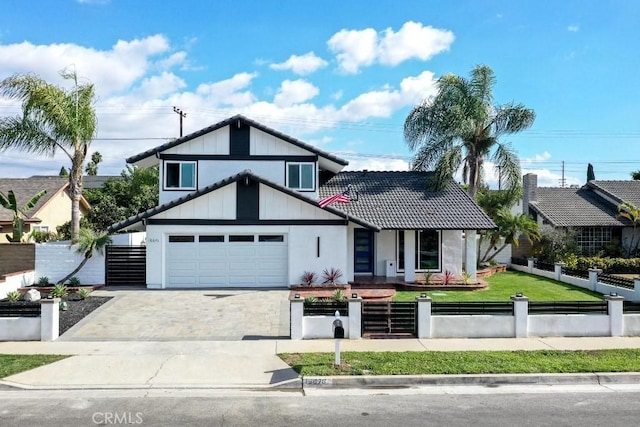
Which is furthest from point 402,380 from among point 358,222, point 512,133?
point 512,133

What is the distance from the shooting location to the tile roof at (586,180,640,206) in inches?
1300

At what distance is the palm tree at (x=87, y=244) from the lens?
19.4 metres

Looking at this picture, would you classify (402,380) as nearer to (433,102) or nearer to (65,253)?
(65,253)

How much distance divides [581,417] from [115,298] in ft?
47.9

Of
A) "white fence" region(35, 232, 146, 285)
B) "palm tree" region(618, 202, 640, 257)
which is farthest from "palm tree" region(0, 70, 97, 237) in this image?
"palm tree" region(618, 202, 640, 257)

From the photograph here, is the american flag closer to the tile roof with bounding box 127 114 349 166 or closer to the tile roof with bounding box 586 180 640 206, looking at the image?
the tile roof with bounding box 127 114 349 166

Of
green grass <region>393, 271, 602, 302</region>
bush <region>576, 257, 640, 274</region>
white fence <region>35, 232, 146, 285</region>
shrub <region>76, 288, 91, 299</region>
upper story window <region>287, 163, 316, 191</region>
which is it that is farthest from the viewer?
bush <region>576, 257, 640, 274</region>

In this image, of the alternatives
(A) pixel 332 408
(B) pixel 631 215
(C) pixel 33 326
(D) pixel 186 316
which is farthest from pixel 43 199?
(B) pixel 631 215

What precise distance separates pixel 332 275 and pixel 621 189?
84.1 feet

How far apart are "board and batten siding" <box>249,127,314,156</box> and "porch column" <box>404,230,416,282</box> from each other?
638 cm

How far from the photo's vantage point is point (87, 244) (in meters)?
19.3

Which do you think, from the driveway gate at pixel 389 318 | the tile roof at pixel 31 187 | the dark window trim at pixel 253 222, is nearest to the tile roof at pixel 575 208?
the dark window trim at pixel 253 222

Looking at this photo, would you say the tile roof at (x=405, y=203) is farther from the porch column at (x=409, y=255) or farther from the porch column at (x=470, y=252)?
the porch column at (x=470, y=252)

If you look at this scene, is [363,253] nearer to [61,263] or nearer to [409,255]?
[409,255]
